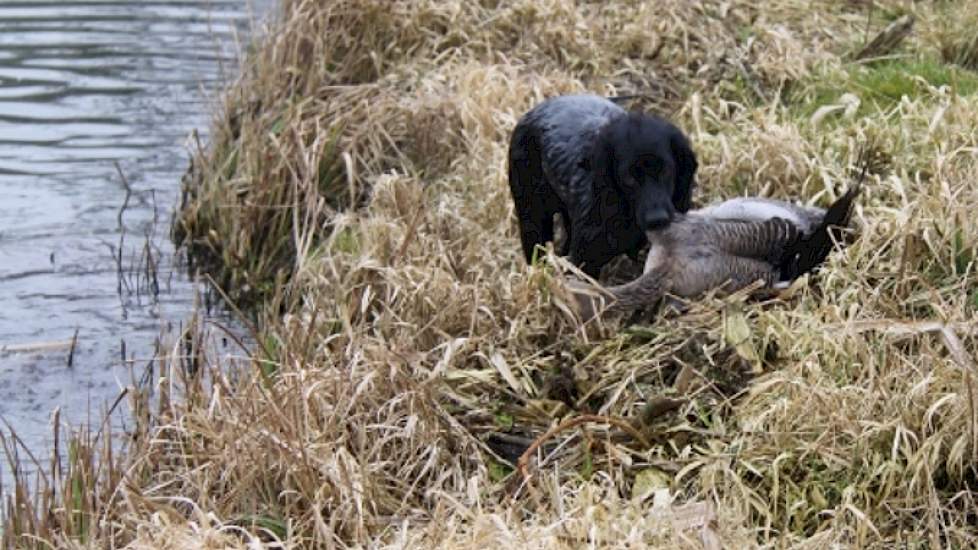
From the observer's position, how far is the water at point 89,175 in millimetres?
7715

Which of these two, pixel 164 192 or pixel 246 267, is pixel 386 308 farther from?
pixel 164 192

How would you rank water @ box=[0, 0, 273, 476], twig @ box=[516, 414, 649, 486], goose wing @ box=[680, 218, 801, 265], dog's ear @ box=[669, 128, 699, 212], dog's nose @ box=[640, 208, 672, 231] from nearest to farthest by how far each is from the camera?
twig @ box=[516, 414, 649, 486], dog's nose @ box=[640, 208, 672, 231], dog's ear @ box=[669, 128, 699, 212], goose wing @ box=[680, 218, 801, 265], water @ box=[0, 0, 273, 476]

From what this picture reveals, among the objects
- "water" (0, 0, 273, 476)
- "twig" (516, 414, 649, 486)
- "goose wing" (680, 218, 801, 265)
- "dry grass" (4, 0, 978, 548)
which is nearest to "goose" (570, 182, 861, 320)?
"goose wing" (680, 218, 801, 265)

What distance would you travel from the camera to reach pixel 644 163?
586 cm

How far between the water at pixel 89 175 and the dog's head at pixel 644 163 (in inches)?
74.5

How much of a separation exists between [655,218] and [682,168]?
304mm

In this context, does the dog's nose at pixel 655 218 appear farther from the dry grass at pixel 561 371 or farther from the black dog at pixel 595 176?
the dry grass at pixel 561 371

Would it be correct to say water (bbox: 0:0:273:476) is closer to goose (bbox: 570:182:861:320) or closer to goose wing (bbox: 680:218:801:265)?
goose (bbox: 570:182:861:320)

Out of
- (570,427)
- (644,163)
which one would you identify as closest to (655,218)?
(644,163)

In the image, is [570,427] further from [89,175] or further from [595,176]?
[89,175]

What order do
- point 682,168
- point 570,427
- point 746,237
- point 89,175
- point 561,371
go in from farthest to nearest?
1. point 89,175
2. point 746,237
3. point 682,168
4. point 561,371
5. point 570,427

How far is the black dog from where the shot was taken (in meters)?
5.88

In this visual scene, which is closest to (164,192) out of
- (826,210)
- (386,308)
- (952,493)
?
(386,308)

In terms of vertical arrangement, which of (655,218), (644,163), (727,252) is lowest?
(727,252)
